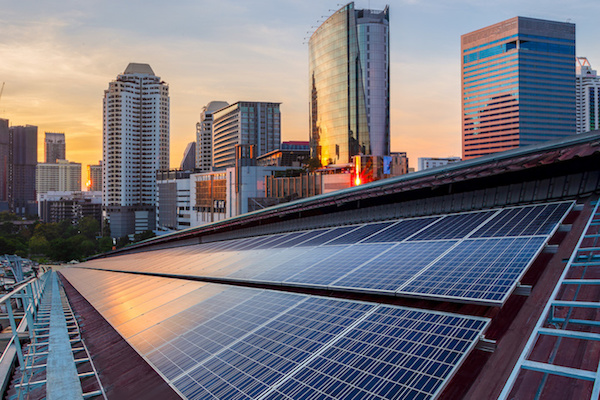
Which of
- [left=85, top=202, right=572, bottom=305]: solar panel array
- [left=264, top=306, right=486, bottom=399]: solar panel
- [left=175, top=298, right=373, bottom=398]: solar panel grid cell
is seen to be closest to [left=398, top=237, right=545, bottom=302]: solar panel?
[left=85, top=202, right=572, bottom=305]: solar panel array

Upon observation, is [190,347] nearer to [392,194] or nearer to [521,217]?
[521,217]

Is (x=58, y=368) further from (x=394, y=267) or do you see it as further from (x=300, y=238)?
(x=300, y=238)

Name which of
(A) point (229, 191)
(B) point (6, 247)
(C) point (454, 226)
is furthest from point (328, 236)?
(B) point (6, 247)

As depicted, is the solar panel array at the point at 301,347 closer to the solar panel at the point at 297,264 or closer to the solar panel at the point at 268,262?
the solar panel at the point at 297,264

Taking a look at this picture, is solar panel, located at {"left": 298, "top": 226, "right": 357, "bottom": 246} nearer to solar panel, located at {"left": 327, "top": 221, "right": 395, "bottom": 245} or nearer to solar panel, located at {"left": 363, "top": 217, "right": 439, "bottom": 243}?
solar panel, located at {"left": 327, "top": 221, "right": 395, "bottom": 245}

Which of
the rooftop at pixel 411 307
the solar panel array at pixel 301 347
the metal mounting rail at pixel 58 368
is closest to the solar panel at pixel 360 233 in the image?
the rooftop at pixel 411 307

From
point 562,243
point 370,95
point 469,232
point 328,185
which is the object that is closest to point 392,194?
point 469,232
